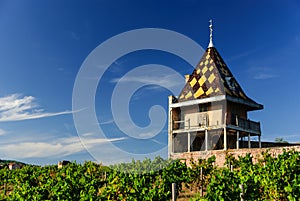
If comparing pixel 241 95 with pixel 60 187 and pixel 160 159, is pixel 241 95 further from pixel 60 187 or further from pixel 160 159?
pixel 60 187

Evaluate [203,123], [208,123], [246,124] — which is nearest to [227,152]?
[208,123]

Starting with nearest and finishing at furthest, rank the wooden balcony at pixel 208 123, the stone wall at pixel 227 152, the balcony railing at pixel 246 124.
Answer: the stone wall at pixel 227 152, the wooden balcony at pixel 208 123, the balcony railing at pixel 246 124

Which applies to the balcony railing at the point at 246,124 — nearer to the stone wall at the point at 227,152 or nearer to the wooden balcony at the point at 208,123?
the wooden balcony at the point at 208,123

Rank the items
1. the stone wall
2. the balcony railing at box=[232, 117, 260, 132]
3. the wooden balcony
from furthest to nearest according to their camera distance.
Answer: the balcony railing at box=[232, 117, 260, 132], the wooden balcony, the stone wall

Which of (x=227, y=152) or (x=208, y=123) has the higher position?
(x=208, y=123)

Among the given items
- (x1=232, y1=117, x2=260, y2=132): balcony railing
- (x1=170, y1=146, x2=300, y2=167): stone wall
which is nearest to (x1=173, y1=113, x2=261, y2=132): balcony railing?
(x1=232, y1=117, x2=260, y2=132): balcony railing

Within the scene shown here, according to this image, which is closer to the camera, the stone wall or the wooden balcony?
the stone wall

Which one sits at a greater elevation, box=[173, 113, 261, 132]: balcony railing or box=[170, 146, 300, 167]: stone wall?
box=[173, 113, 261, 132]: balcony railing

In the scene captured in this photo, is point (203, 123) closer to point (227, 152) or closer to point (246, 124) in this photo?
point (246, 124)

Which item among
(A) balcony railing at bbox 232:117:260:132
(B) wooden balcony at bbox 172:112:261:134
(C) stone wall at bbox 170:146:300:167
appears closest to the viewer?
(C) stone wall at bbox 170:146:300:167

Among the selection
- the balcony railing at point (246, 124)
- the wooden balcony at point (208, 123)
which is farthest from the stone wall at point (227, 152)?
the balcony railing at point (246, 124)

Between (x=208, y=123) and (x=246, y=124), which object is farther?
(x=246, y=124)

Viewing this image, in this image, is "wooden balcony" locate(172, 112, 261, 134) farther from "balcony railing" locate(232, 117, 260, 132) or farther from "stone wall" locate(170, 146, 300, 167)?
"stone wall" locate(170, 146, 300, 167)

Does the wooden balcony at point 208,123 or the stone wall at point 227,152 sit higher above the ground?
the wooden balcony at point 208,123
